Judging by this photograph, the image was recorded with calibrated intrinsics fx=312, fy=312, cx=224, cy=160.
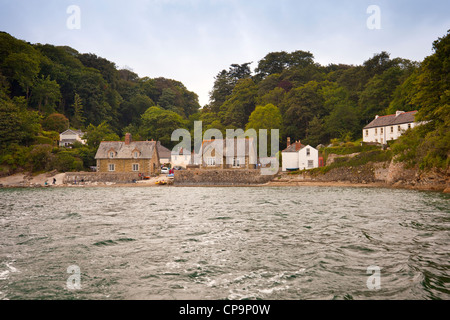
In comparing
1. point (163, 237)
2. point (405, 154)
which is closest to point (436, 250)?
point (163, 237)

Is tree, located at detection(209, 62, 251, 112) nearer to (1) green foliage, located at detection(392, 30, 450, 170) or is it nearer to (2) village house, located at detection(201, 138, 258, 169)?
(2) village house, located at detection(201, 138, 258, 169)

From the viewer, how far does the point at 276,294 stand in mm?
6617

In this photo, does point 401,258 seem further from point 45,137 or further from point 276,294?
point 45,137

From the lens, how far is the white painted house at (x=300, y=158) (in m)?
50.3

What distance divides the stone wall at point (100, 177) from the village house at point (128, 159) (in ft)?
15.1

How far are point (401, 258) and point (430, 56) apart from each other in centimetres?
3393

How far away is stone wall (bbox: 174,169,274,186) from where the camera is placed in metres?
48.3

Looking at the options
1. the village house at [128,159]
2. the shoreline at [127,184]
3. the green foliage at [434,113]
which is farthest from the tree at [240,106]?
the green foliage at [434,113]

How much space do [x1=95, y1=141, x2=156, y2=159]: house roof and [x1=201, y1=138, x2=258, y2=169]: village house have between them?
10097mm

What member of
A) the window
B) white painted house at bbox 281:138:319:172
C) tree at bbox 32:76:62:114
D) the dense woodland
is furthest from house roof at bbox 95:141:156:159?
tree at bbox 32:76:62:114

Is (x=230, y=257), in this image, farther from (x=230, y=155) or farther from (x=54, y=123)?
(x=54, y=123)

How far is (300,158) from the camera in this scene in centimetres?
5062

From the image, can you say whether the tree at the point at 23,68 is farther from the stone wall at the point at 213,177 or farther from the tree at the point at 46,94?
the stone wall at the point at 213,177

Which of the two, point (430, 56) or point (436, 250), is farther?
point (430, 56)
